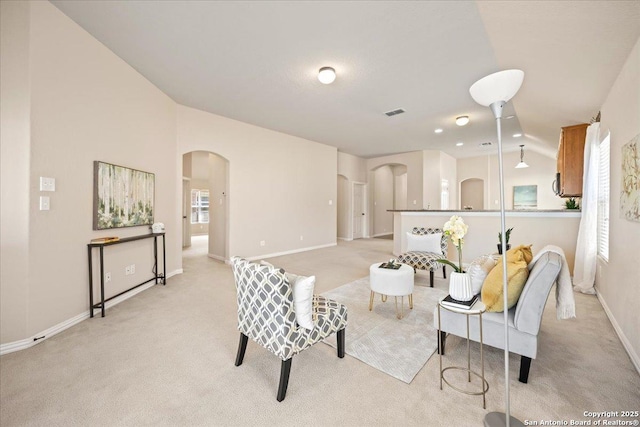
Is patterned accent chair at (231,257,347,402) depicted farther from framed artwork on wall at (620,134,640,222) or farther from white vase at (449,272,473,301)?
framed artwork on wall at (620,134,640,222)

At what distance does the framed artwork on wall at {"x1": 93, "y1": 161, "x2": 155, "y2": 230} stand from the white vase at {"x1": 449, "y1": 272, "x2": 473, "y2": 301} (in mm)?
3617

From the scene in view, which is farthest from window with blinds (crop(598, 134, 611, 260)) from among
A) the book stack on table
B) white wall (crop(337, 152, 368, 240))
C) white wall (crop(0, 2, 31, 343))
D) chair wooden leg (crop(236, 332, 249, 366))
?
white wall (crop(337, 152, 368, 240))

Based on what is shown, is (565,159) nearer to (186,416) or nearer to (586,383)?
(586,383)

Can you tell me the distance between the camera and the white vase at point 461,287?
175 centimetres

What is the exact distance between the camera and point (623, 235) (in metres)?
2.42

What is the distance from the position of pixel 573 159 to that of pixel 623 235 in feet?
6.98

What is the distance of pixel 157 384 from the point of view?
5.90 ft

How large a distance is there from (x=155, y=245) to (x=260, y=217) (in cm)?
236

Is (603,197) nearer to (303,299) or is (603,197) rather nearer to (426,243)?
(426,243)

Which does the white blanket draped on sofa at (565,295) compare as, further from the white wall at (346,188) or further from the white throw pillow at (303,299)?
the white wall at (346,188)

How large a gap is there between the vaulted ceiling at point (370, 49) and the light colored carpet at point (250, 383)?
2.59 metres

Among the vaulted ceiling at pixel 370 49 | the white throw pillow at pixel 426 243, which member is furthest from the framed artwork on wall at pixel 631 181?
the white throw pillow at pixel 426 243

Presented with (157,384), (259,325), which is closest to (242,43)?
(259,325)

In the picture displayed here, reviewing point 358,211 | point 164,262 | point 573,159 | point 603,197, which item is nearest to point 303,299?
point 164,262
